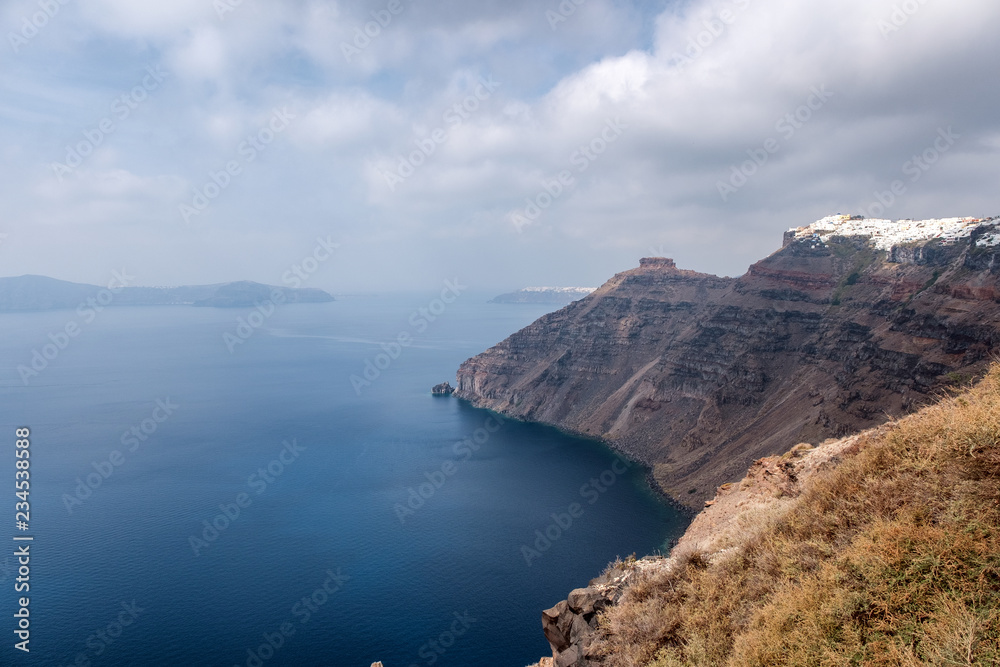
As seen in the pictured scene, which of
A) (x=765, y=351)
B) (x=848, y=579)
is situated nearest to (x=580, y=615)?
(x=848, y=579)

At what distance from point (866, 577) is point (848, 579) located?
46 cm

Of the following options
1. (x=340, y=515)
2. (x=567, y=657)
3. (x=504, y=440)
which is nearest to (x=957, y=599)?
(x=567, y=657)

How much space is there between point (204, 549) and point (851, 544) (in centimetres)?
8378

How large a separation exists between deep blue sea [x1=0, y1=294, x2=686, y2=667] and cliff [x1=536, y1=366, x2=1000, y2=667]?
42690mm

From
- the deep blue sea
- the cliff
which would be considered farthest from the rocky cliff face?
the cliff

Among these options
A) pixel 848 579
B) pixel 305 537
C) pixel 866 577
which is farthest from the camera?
pixel 305 537

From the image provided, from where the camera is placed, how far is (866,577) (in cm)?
1448

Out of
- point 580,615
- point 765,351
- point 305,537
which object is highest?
point 580,615

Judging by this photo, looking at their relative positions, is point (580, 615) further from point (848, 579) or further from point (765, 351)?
point (765, 351)

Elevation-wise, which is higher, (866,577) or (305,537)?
(866,577)

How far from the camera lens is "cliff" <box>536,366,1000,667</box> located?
509 inches

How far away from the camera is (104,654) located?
5528cm

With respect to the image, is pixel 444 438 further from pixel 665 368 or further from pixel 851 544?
pixel 851 544

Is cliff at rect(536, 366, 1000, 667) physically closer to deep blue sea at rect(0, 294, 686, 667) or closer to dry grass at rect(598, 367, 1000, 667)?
dry grass at rect(598, 367, 1000, 667)
